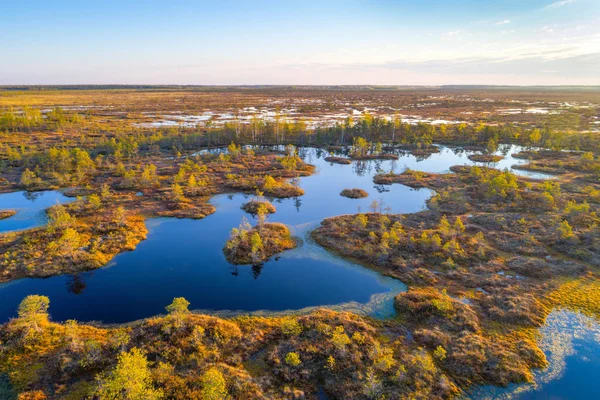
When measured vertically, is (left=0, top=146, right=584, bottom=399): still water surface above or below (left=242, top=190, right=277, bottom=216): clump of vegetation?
below

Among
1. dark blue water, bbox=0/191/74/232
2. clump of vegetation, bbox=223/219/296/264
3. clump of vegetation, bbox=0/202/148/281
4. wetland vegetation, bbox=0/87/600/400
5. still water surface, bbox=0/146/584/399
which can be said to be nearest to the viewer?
wetland vegetation, bbox=0/87/600/400

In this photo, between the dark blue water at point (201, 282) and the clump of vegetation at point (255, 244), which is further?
the clump of vegetation at point (255, 244)

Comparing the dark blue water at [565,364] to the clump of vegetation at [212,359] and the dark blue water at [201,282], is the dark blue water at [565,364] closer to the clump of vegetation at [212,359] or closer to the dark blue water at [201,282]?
the clump of vegetation at [212,359]

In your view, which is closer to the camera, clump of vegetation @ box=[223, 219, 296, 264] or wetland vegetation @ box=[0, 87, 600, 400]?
wetland vegetation @ box=[0, 87, 600, 400]

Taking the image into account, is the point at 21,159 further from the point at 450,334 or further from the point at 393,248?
the point at 450,334

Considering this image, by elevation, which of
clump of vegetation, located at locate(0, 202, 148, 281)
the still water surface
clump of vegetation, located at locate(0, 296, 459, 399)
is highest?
clump of vegetation, located at locate(0, 202, 148, 281)

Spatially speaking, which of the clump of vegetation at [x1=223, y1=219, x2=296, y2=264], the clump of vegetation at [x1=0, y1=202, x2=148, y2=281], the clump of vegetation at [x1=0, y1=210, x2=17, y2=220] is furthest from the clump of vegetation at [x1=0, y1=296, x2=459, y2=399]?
the clump of vegetation at [x1=0, y1=210, x2=17, y2=220]

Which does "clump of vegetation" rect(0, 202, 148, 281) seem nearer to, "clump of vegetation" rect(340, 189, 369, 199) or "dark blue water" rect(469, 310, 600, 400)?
"clump of vegetation" rect(340, 189, 369, 199)

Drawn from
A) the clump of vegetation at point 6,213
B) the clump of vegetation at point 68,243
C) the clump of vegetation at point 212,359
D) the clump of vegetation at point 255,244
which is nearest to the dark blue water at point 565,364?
the clump of vegetation at point 212,359
